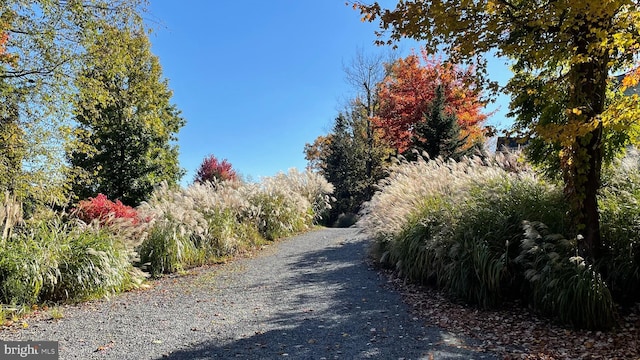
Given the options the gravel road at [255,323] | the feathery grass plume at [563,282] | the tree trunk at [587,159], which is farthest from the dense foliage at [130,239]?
the tree trunk at [587,159]

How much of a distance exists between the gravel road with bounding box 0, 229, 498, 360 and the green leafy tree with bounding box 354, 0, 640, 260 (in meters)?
2.05

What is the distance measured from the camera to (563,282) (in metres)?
3.58

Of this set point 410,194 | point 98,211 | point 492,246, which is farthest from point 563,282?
point 98,211

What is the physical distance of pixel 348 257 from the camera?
7.54 metres

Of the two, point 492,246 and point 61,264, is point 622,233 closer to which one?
point 492,246

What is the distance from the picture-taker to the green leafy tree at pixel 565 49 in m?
3.33

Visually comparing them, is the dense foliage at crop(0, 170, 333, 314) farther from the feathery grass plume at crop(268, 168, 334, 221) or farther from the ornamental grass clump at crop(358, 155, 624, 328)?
the ornamental grass clump at crop(358, 155, 624, 328)

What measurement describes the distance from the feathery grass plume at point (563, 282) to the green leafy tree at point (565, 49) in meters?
0.28

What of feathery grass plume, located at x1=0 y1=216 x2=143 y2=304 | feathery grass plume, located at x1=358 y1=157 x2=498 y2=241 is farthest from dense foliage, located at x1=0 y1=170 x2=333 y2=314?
feathery grass plume, located at x1=358 y1=157 x2=498 y2=241

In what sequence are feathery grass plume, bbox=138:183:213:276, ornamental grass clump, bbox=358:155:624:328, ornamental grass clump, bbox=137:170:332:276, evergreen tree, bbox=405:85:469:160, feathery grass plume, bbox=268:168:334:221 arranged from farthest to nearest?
evergreen tree, bbox=405:85:469:160
feathery grass plume, bbox=268:168:334:221
ornamental grass clump, bbox=137:170:332:276
feathery grass plume, bbox=138:183:213:276
ornamental grass clump, bbox=358:155:624:328

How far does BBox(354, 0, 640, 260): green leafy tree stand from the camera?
3.33 meters

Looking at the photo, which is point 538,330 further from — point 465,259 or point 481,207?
point 481,207

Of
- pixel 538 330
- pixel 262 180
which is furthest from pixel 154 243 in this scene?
pixel 538 330

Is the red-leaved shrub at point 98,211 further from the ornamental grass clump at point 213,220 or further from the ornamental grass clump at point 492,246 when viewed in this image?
the ornamental grass clump at point 492,246
